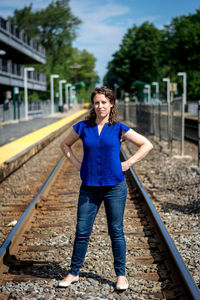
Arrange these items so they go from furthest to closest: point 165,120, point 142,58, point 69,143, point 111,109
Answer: point 142,58
point 165,120
point 69,143
point 111,109

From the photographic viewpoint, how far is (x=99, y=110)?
11.2ft

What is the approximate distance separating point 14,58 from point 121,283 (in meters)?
47.9

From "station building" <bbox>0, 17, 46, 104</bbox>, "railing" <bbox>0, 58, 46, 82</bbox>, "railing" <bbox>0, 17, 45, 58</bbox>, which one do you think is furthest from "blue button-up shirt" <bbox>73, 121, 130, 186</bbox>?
"railing" <bbox>0, 17, 45, 58</bbox>

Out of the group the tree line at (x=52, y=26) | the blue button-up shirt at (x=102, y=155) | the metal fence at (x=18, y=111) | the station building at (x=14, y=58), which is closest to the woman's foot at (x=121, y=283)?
the blue button-up shirt at (x=102, y=155)

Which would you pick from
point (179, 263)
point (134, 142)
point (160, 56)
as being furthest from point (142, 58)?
point (134, 142)

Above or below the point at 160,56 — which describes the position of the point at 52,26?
above

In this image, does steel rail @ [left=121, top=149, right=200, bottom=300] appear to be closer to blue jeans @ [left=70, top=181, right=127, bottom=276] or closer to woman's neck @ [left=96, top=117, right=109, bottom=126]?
blue jeans @ [left=70, top=181, right=127, bottom=276]

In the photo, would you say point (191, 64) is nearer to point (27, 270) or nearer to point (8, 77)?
point (8, 77)

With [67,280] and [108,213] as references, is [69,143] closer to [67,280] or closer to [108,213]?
[108,213]

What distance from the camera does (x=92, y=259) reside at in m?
4.45

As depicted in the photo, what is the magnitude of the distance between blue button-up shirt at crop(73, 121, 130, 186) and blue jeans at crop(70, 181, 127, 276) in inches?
3.6

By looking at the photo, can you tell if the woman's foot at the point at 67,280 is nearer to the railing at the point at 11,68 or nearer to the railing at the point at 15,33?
the railing at the point at 11,68

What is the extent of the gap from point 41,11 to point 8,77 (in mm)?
57466

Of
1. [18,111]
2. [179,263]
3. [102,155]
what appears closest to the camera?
[102,155]
